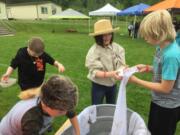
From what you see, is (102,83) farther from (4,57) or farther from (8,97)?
(4,57)

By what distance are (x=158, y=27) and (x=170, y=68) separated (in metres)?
0.27

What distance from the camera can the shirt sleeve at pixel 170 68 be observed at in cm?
175

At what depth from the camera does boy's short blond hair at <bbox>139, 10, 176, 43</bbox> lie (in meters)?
1.69

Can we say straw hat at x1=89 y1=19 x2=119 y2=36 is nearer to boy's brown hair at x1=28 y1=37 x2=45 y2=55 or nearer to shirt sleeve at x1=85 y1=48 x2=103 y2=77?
shirt sleeve at x1=85 y1=48 x2=103 y2=77

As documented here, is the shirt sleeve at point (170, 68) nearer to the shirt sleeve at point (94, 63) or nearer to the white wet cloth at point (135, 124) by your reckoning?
the white wet cloth at point (135, 124)

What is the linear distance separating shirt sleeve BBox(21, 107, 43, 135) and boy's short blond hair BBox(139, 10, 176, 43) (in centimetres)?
83

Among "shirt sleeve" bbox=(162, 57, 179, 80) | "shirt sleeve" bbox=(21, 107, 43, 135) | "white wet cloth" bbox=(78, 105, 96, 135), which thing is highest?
"shirt sleeve" bbox=(162, 57, 179, 80)

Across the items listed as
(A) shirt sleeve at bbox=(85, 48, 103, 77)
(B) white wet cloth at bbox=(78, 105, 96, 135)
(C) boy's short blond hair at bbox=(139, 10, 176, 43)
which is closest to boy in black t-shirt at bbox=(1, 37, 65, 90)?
(A) shirt sleeve at bbox=(85, 48, 103, 77)

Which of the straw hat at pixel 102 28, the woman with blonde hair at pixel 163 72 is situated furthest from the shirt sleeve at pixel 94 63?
the woman with blonde hair at pixel 163 72

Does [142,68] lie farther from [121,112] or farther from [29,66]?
[29,66]

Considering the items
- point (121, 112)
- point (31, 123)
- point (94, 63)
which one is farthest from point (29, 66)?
point (31, 123)

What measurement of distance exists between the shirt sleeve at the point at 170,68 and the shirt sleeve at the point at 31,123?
0.85 metres

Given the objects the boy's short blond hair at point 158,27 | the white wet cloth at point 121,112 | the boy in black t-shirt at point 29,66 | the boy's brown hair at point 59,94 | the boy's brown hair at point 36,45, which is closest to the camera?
the boy's brown hair at point 59,94

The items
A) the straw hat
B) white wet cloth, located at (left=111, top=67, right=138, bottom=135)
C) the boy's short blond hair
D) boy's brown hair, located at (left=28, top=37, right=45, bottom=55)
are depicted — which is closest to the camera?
the boy's short blond hair
